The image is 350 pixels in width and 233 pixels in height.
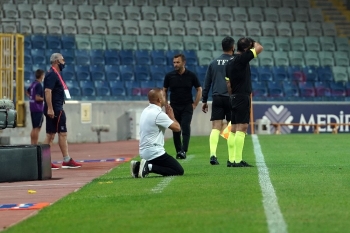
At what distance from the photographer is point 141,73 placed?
3594 centimetres

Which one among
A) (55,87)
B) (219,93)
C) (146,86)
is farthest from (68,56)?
(219,93)

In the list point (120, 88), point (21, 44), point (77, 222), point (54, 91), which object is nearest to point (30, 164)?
point (54, 91)

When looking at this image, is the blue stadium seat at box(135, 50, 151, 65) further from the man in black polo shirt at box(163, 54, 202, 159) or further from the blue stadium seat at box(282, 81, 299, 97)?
the man in black polo shirt at box(163, 54, 202, 159)

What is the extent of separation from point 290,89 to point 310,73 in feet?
5.13

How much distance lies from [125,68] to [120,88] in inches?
52.9

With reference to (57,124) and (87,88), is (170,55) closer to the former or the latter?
(87,88)

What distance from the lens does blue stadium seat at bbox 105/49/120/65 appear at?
3631cm

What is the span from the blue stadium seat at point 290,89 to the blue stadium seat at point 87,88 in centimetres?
680

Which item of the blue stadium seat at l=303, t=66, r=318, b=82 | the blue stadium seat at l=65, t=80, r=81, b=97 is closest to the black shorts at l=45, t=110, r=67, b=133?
the blue stadium seat at l=65, t=80, r=81, b=97

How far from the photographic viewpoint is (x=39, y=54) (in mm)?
35656

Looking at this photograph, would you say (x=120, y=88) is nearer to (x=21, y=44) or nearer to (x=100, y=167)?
(x=21, y=44)

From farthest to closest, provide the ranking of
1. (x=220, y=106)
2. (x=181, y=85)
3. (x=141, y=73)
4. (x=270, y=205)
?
(x=141, y=73) → (x=181, y=85) → (x=220, y=106) → (x=270, y=205)

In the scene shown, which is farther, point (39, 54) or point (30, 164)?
point (39, 54)

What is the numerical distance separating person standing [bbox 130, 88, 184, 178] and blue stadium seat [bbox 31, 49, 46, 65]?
849 inches
